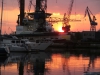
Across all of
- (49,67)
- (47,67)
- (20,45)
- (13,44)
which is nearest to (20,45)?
(20,45)

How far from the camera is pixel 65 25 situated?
552ft

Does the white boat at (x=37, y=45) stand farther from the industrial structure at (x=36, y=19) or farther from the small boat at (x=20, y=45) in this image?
the industrial structure at (x=36, y=19)

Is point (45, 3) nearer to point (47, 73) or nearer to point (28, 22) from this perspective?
point (28, 22)

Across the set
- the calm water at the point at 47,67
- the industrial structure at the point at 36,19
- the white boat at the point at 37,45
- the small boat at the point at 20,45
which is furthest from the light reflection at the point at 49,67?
the industrial structure at the point at 36,19

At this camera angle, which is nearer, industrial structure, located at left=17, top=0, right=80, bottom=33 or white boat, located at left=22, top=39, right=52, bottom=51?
white boat, located at left=22, top=39, right=52, bottom=51

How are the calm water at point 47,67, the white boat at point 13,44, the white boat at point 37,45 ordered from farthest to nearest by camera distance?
the white boat at point 37,45, the white boat at point 13,44, the calm water at point 47,67

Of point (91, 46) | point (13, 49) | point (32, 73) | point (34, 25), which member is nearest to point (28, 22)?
point (34, 25)

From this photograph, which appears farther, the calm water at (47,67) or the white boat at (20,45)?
the white boat at (20,45)

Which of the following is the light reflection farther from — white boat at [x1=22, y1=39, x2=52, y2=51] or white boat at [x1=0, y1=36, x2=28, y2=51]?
white boat at [x1=22, y1=39, x2=52, y2=51]

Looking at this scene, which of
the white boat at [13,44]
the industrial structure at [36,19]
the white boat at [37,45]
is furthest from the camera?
the industrial structure at [36,19]

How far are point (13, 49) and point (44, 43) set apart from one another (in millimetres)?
8638

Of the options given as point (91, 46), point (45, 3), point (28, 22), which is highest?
point (45, 3)

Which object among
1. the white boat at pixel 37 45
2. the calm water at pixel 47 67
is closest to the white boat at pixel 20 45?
the white boat at pixel 37 45

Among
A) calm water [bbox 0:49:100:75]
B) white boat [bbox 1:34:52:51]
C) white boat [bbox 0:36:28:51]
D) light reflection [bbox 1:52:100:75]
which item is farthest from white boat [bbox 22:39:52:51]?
light reflection [bbox 1:52:100:75]
